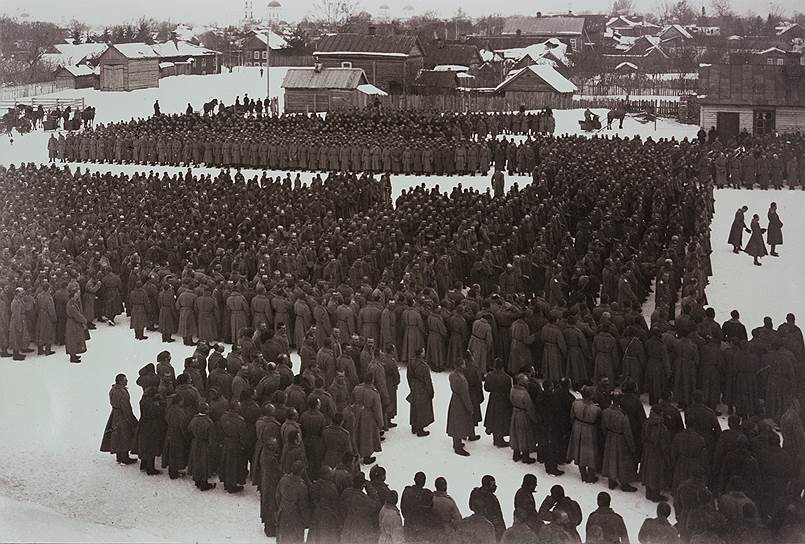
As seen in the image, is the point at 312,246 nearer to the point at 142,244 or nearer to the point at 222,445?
the point at 142,244

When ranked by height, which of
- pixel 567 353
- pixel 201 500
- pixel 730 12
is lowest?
pixel 201 500

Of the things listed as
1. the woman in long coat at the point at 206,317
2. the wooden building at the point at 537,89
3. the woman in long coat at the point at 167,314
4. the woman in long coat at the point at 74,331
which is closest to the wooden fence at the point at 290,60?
the wooden building at the point at 537,89

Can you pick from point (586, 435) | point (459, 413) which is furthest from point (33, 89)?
point (586, 435)

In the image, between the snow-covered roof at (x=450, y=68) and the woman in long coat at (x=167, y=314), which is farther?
the snow-covered roof at (x=450, y=68)

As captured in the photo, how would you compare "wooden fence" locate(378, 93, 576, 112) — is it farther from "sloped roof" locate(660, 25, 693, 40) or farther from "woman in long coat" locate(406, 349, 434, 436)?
"woman in long coat" locate(406, 349, 434, 436)

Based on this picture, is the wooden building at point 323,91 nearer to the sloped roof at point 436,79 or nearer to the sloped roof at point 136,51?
the sloped roof at point 436,79

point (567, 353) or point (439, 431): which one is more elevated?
point (567, 353)

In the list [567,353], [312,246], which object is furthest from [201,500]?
[312,246]
